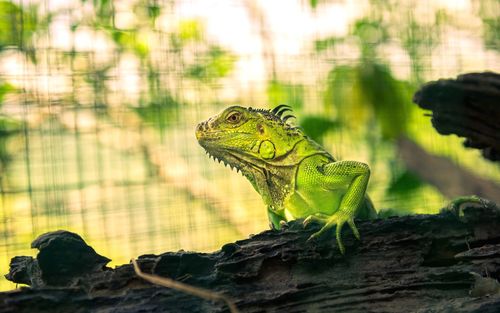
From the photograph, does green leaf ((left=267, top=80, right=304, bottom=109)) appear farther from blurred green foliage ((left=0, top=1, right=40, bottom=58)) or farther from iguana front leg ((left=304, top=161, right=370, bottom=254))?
iguana front leg ((left=304, top=161, right=370, bottom=254))

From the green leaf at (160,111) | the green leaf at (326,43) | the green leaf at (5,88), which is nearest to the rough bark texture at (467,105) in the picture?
the green leaf at (326,43)

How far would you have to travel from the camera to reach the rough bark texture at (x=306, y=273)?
1.21m

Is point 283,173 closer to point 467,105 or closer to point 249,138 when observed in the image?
point 249,138

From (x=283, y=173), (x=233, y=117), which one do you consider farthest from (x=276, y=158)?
(x=233, y=117)

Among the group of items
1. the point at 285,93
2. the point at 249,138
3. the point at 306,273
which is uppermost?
the point at 285,93

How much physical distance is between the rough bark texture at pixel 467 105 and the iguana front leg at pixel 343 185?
0.25 meters

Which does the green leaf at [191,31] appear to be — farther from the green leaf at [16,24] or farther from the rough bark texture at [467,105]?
the rough bark texture at [467,105]

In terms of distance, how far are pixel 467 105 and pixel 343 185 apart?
396 mm

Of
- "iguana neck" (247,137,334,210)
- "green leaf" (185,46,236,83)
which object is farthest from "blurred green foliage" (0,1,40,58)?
"iguana neck" (247,137,334,210)

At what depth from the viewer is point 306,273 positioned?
1.36 m

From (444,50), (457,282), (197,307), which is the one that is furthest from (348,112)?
(197,307)

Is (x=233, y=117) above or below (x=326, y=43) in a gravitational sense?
below

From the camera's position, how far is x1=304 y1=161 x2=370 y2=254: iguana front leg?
1471mm

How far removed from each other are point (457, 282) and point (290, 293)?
0.38 meters
